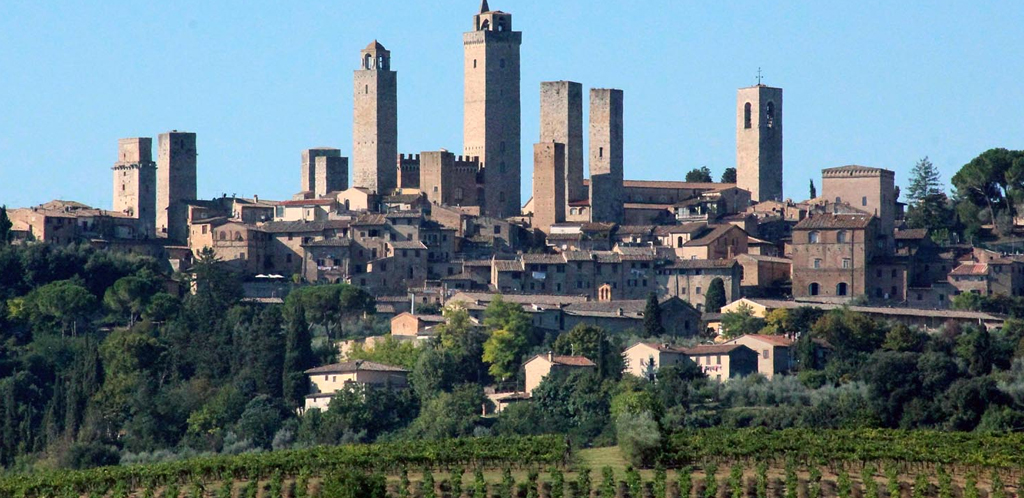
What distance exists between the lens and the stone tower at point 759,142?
89562 mm

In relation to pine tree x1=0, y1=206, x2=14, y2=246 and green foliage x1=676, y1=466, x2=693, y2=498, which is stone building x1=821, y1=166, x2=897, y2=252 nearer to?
pine tree x1=0, y1=206, x2=14, y2=246

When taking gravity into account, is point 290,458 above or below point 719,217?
below

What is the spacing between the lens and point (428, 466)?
51.0m

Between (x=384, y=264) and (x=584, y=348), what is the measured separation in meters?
10.6

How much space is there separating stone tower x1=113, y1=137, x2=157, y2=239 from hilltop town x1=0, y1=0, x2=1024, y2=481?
0.10 meters

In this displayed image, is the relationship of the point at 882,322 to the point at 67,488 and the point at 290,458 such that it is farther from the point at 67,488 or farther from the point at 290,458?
the point at 67,488

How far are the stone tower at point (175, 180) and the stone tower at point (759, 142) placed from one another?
18.2m

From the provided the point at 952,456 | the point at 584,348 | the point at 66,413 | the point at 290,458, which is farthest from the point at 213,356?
the point at 952,456

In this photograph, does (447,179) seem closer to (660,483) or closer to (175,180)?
(175,180)

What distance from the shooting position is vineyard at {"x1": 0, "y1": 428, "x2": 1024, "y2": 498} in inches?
1884

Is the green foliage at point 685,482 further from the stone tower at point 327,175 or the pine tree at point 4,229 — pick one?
the stone tower at point 327,175

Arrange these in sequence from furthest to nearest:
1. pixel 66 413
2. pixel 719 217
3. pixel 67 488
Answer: pixel 719 217
pixel 66 413
pixel 67 488

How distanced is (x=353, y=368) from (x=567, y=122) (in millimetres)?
20154

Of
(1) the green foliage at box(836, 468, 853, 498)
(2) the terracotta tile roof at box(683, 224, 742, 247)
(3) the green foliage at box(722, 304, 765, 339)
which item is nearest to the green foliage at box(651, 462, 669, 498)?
(1) the green foliage at box(836, 468, 853, 498)
